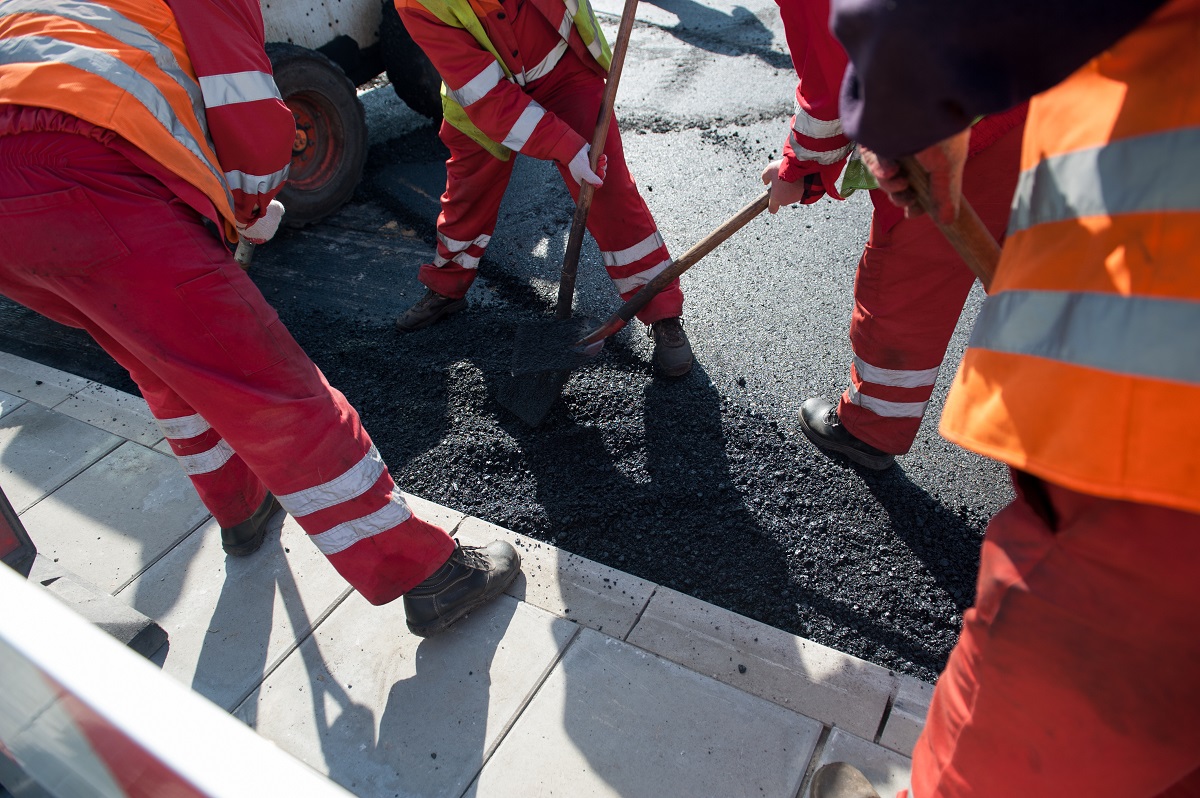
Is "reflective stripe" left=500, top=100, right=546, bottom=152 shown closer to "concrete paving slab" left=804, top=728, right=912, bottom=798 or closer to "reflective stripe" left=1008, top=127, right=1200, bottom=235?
"reflective stripe" left=1008, top=127, right=1200, bottom=235

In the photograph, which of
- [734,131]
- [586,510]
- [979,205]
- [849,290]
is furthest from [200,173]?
[734,131]

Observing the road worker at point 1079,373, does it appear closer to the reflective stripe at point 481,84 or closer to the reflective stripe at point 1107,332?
the reflective stripe at point 1107,332

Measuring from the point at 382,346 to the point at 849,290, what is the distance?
2.29 meters

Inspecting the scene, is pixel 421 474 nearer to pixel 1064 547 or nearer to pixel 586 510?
pixel 586 510

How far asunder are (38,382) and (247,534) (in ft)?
5.76

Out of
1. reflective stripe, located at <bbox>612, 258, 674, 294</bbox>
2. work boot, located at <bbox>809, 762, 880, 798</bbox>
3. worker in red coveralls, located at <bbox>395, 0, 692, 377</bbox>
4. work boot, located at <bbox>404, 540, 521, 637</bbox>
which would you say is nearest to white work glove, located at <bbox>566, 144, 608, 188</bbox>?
worker in red coveralls, located at <bbox>395, 0, 692, 377</bbox>

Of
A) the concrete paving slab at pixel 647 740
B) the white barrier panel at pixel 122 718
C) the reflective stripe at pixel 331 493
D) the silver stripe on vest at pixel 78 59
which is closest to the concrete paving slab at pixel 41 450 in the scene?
the reflective stripe at pixel 331 493

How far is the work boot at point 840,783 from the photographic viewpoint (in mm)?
1771

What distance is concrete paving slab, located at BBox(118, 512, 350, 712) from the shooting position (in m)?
2.37

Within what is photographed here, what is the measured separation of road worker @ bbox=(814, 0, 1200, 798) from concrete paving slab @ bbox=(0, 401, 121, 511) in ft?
10.7

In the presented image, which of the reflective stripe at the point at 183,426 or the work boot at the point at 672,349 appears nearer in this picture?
the reflective stripe at the point at 183,426

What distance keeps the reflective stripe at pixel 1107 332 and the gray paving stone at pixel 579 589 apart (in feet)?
5.01

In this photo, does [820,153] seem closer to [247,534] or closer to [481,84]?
[481,84]

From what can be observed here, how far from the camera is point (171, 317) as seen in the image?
1.88 metres
